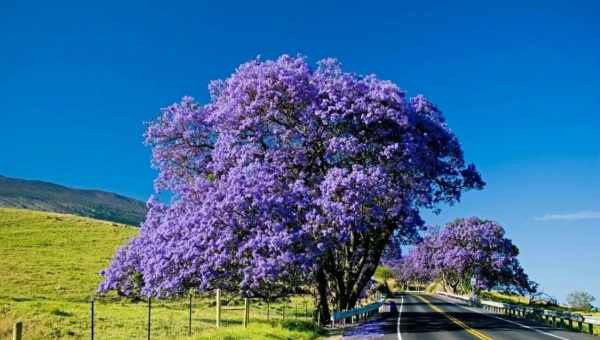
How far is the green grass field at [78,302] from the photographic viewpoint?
25.9 metres

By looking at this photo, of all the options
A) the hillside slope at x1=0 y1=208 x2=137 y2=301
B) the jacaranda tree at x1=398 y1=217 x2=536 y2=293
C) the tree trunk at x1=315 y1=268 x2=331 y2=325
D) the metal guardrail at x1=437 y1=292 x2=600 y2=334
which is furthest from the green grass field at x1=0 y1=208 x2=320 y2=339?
the jacaranda tree at x1=398 y1=217 x2=536 y2=293

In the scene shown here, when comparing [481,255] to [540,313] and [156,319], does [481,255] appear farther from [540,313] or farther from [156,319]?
[156,319]

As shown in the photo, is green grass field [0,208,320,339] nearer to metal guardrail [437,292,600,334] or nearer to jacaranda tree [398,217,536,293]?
metal guardrail [437,292,600,334]

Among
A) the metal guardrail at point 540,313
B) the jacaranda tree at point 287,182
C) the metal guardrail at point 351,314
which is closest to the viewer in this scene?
the jacaranda tree at point 287,182

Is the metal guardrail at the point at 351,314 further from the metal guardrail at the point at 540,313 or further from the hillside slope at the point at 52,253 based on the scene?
the hillside slope at the point at 52,253

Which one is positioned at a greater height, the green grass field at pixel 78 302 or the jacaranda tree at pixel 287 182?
the jacaranda tree at pixel 287 182

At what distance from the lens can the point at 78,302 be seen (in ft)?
140

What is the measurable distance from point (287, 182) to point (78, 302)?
65.3 feet

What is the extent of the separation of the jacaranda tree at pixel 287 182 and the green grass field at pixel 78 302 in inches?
95.1

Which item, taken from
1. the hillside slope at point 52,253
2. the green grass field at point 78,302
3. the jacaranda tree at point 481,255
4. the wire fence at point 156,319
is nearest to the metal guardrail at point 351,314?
the wire fence at point 156,319

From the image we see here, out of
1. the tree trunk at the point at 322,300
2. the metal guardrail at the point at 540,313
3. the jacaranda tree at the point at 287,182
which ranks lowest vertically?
the metal guardrail at the point at 540,313

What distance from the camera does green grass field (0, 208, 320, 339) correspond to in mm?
25875

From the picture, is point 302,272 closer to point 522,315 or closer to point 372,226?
point 372,226

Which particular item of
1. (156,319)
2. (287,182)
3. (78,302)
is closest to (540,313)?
(287,182)
